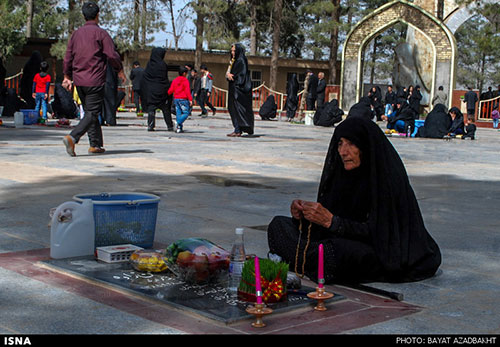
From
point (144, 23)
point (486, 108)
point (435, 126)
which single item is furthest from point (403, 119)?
point (144, 23)

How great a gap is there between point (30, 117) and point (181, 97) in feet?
12.3

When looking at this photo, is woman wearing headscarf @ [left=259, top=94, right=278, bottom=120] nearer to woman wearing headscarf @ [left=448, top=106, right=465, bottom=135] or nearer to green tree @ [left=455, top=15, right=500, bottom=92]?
woman wearing headscarf @ [left=448, top=106, right=465, bottom=135]

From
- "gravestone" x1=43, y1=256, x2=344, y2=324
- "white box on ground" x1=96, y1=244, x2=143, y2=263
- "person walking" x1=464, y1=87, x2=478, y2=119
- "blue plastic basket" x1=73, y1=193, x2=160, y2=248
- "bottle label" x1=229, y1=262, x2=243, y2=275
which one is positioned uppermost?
"person walking" x1=464, y1=87, x2=478, y2=119

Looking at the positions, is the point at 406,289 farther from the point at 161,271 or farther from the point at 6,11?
the point at 6,11

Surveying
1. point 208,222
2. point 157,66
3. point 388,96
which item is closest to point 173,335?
point 208,222

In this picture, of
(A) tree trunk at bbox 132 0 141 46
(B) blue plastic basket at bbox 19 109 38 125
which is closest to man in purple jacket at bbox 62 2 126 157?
(B) blue plastic basket at bbox 19 109 38 125

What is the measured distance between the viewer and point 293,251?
183 inches

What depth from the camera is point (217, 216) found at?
6566 millimetres

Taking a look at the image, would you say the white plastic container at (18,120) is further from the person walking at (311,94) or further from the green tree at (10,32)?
the green tree at (10,32)

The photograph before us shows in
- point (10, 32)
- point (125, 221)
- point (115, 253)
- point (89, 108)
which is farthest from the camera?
point (10, 32)

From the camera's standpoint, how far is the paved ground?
3688 mm

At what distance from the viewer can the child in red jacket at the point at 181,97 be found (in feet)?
55.3

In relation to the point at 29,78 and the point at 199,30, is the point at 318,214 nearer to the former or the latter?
the point at 29,78

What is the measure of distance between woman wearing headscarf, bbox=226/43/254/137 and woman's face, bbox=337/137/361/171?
1138 cm
